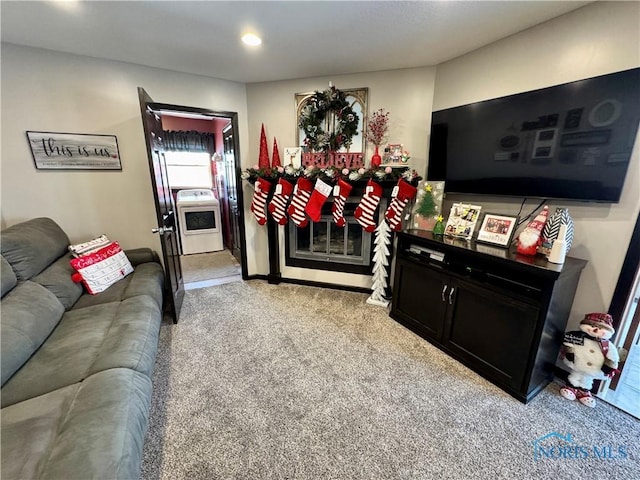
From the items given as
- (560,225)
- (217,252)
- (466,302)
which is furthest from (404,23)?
(217,252)

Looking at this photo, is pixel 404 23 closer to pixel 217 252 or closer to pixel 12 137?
pixel 12 137

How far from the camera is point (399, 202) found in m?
2.58

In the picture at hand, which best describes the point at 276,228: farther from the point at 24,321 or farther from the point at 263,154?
the point at 24,321

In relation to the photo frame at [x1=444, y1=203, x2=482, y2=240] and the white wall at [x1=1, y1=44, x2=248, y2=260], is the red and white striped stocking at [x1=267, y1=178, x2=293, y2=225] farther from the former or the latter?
the photo frame at [x1=444, y1=203, x2=482, y2=240]

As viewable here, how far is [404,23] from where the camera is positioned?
1.84 metres

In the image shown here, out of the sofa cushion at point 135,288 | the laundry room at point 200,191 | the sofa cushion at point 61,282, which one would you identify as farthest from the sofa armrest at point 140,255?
the laundry room at point 200,191

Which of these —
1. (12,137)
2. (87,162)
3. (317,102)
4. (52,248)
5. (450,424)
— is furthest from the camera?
(317,102)

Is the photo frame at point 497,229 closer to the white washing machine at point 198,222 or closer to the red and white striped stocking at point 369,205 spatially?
the red and white striped stocking at point 369,205

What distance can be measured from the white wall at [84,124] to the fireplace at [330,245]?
158cm

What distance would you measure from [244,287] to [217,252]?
67.8 inches

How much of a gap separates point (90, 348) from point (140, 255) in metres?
1.43

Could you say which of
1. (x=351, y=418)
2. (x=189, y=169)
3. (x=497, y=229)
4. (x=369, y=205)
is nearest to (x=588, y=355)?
(x=497, y=229)

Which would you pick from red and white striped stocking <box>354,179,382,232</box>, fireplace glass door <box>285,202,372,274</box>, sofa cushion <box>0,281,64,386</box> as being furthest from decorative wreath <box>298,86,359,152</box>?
sofa cushion <box>0,281,64,386</box>

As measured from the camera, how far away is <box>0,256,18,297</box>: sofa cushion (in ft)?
5.08
